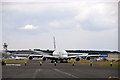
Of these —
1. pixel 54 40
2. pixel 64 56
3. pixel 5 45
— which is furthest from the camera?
pixel 5 45

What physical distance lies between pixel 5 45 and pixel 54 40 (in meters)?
49.6

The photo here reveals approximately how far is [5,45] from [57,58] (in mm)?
76159

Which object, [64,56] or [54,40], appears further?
[54,40]

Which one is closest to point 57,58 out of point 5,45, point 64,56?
point 64,56

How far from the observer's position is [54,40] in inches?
3917

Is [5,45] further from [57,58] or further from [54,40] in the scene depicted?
[57,58]

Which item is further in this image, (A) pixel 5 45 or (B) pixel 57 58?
(A) pixel 5 45

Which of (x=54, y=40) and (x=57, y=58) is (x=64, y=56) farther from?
(x=54, y=40)

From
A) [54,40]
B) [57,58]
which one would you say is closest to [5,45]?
[54,40]

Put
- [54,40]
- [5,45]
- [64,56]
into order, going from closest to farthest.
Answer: [64,56], [54,40], [5,45]

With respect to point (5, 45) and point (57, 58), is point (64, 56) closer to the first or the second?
point (57, 58)

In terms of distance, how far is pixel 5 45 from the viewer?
138 meters

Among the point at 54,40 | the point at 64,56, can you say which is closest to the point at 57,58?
the point at 64,56

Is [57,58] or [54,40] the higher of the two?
[54,40]
